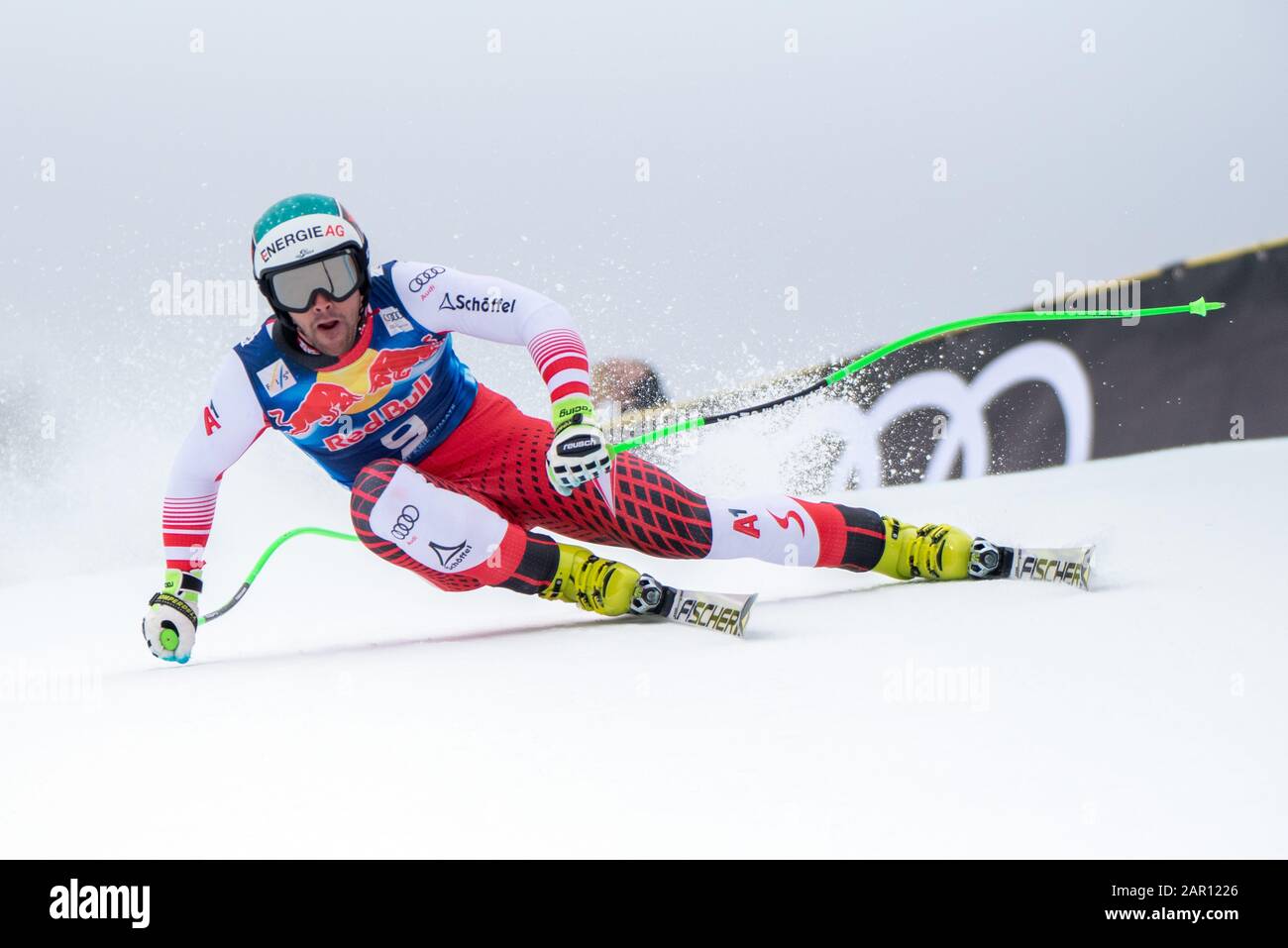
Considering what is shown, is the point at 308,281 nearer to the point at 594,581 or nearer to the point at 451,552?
the point at 451,552

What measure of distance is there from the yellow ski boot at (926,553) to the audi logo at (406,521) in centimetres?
106

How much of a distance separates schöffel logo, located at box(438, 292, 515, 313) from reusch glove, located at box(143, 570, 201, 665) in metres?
0.87

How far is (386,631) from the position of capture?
2846 millimetres

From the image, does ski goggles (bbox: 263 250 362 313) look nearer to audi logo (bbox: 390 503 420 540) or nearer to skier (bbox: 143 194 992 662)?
skier (bbox: 143 194 992 662)

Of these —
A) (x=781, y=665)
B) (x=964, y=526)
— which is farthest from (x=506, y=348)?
(x=781, y=665)

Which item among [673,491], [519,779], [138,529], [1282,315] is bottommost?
[138,529]

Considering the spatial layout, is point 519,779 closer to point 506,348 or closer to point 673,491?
point 673,491

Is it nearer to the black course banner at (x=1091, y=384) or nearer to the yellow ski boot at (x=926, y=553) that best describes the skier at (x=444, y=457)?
the yellow ski boot at (x=926, y=553)

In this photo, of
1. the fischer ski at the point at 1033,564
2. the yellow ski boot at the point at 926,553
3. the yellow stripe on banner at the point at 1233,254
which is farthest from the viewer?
the yellow stripe on banner at the point at 1233,254

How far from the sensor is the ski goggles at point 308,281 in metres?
2.20

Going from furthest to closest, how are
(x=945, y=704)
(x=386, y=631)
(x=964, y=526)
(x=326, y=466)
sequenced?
(x=964, y=526) → (x=386, y=631) → (x=326, y=466) → (x=945, y=704)

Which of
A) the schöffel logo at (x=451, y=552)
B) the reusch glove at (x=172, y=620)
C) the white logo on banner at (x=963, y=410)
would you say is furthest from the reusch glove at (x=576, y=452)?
the white logo on banner at (x=963, y=410)

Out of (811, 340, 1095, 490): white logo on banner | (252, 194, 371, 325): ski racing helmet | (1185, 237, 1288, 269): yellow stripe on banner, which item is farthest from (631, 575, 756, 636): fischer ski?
(1185, 237, 1288, 269): yellow stripe on banner

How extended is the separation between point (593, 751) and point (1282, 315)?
13.6 feet
